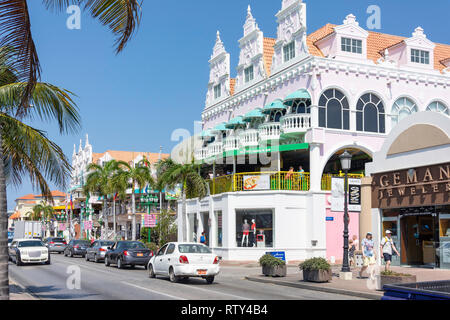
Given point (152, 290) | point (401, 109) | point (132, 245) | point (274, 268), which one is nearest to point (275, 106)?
point (401, 109)

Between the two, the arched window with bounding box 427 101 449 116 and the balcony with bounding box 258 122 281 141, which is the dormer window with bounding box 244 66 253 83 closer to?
the balcony with bounding box 258 122 281 141

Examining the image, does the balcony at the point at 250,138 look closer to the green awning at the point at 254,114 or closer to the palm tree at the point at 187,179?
the green awning at the point at 254,114

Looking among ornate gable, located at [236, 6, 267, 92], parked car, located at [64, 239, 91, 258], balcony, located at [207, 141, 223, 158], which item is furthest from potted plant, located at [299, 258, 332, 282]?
parked car, located at [64, 239, 91, 258]

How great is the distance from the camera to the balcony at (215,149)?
128 ft

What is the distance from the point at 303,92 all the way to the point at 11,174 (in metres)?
22.6

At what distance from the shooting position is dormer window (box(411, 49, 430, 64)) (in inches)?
1433

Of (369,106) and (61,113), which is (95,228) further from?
(61,113)

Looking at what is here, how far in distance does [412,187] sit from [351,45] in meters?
14.1

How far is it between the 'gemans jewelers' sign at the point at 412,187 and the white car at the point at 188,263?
9160 mm

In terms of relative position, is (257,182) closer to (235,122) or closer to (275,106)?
(275,106)

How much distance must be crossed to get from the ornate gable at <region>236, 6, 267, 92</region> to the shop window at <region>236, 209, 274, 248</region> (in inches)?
396

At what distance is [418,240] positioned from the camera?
2422 centimetres

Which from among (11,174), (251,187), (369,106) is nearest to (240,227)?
(251,187)
